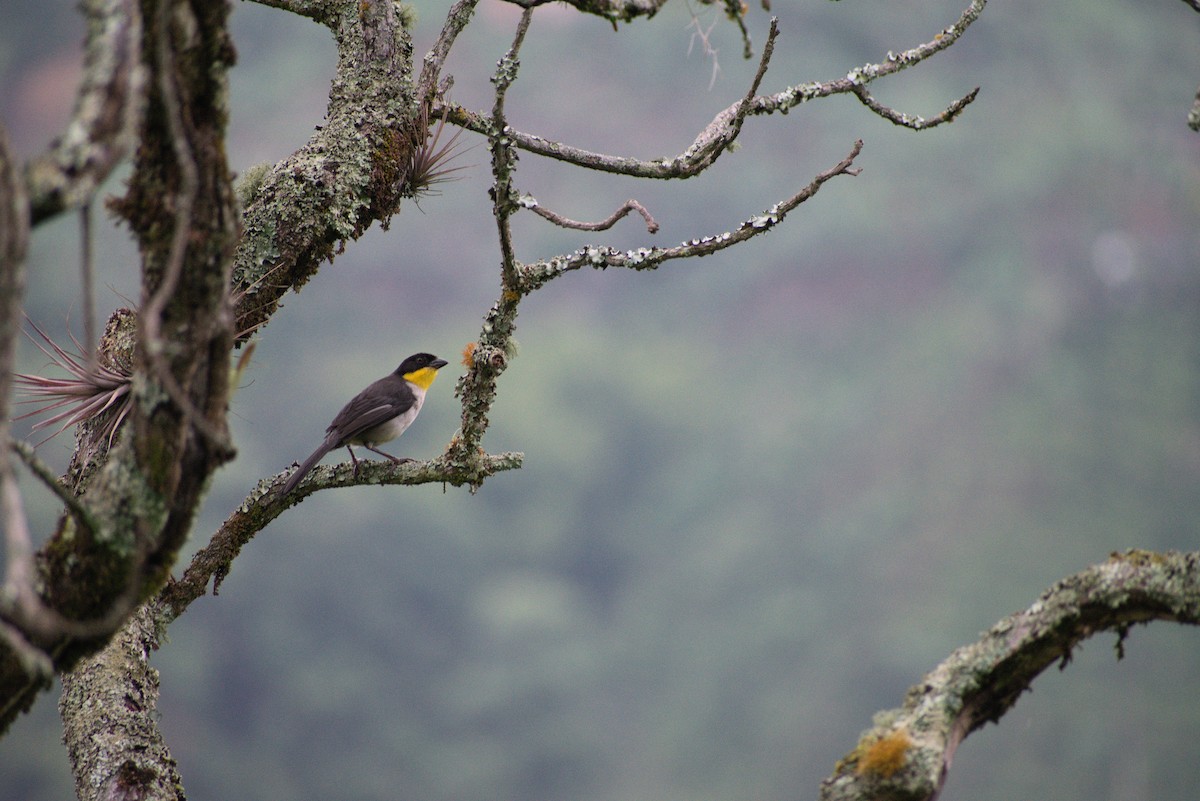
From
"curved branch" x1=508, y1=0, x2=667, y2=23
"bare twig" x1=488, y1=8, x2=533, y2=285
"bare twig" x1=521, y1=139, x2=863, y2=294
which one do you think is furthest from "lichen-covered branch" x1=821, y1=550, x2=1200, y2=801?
"bare twig" x1=488, y1=8, x2=533, y2=285

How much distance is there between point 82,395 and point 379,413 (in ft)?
7.52

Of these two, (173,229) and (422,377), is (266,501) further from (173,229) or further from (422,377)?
(173,229)

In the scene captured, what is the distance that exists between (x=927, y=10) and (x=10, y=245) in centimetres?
3670

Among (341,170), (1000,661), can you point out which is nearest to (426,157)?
(341,170)

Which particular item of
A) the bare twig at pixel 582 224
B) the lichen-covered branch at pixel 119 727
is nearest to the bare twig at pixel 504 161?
the bare twig at pixel 582 224

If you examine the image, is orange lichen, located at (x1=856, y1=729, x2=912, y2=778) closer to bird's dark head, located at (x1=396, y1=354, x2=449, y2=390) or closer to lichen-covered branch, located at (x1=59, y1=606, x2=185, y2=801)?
lichen-covered branch, located at (x1=59, y1=606, x2=185, y2=801)

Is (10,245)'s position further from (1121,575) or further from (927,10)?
(927,10)

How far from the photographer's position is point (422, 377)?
26.5 feet

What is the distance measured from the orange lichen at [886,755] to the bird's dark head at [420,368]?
522cm

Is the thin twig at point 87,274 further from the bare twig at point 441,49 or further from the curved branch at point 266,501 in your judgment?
the bare twig at point 441,49

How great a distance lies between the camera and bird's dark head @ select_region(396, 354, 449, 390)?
26.1ft

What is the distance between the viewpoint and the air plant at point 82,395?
497 cm

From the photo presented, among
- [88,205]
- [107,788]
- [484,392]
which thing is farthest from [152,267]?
[107,788]

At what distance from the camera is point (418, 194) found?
615cm
